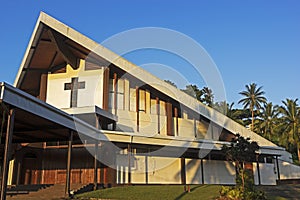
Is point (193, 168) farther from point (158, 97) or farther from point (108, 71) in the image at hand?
point (108, 71)

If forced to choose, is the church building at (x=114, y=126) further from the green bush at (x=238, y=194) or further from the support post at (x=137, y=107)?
the green bush at (x=238, y=194)

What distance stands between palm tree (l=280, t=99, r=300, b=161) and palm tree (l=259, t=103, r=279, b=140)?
140 inches

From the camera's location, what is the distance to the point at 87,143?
1956cm

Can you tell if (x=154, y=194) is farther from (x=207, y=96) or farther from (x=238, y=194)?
(x=207, y=96)

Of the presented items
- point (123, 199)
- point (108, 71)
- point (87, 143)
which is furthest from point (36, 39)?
point (123, 199)

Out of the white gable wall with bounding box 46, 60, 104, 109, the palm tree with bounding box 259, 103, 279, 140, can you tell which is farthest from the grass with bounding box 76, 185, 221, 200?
the palm tree with bounding box 259, 103, 279, 140

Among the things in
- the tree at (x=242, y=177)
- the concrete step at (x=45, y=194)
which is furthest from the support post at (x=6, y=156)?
the tree at (x=242, y=177)

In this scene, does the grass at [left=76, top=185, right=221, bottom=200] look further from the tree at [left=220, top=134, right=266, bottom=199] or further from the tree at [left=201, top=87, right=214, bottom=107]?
the tree at [left=201, top=87, right=214, bottom=107]

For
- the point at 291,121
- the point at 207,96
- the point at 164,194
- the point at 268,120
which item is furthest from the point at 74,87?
the point at 268,120

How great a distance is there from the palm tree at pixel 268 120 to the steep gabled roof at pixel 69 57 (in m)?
21.0

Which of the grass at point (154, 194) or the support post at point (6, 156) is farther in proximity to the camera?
the grass at point (154, 194)

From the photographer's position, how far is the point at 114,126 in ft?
73.0

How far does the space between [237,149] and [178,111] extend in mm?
9617

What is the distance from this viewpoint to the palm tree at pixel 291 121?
37.8m
